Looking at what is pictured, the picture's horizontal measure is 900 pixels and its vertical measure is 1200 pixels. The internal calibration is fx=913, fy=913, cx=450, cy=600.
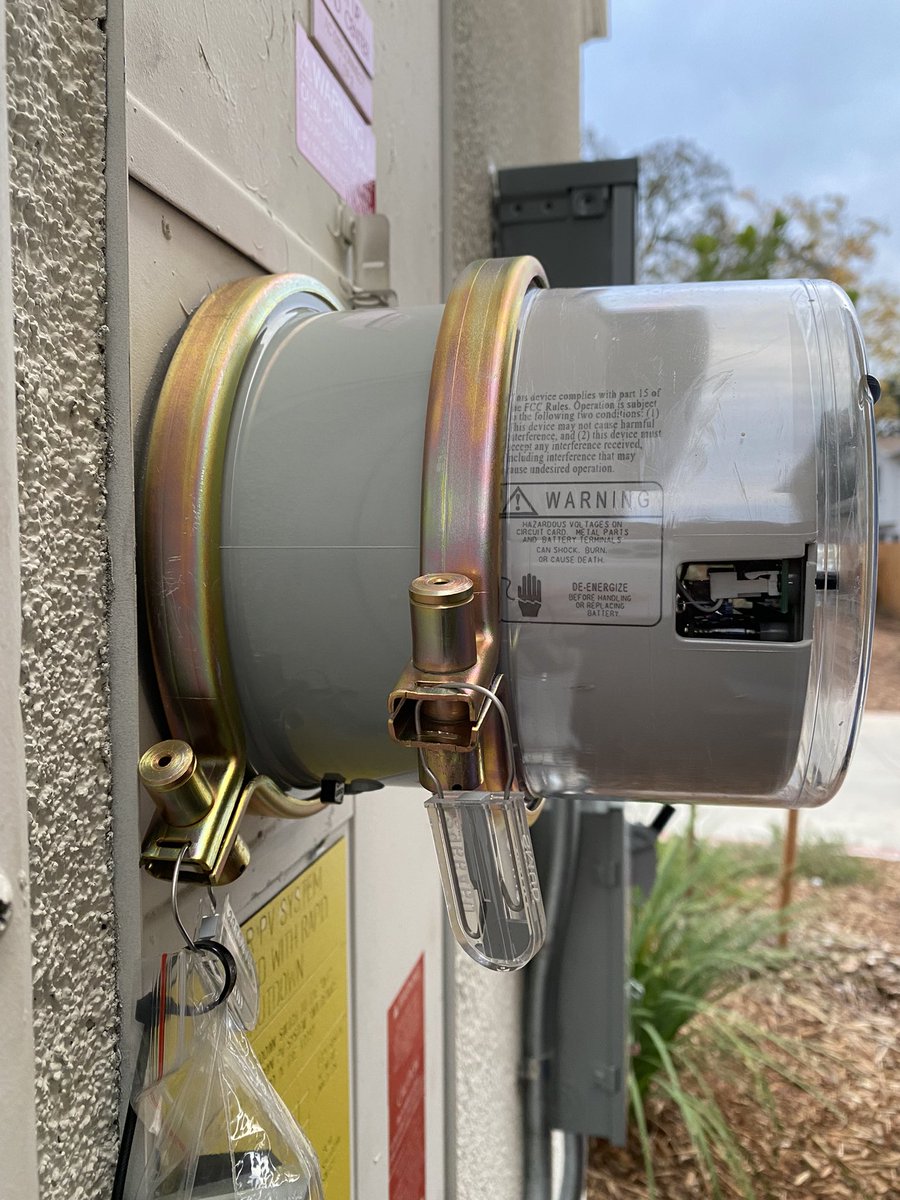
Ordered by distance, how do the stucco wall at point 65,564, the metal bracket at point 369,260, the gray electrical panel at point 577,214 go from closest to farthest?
the stucco wall at point 65,564
the metal bracket at point 369,260
the gray electrical panel at point 577,214

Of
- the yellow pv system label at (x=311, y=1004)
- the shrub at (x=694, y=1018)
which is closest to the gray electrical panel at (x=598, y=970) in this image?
the shrub at (x=694, y=1018)

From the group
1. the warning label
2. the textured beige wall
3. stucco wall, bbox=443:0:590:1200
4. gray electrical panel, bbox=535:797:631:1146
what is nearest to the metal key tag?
the warning label

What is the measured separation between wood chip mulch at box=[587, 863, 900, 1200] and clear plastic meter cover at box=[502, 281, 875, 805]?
7.42 ft

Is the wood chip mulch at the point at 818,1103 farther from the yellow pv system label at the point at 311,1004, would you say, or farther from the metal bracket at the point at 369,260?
the metal bracket at the point at 369,260

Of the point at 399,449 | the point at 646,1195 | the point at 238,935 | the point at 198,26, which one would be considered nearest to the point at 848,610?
the point at 399,449

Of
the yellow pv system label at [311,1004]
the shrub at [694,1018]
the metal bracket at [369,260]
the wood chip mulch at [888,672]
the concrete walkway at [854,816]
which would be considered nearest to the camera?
the yellow pv system label at [311,1004]

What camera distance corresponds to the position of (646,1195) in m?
2.28

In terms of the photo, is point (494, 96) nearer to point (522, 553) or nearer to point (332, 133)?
point (332, 133)

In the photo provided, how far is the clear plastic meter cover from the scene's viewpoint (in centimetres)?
41

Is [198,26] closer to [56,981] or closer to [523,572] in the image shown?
[523,572]

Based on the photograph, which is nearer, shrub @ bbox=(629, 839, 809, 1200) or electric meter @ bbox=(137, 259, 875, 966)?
electric meter @ bbox=(137, 259, 875, 966)

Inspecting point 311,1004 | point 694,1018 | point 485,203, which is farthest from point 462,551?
point 694,1018

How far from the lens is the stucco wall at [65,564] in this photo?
0.36m

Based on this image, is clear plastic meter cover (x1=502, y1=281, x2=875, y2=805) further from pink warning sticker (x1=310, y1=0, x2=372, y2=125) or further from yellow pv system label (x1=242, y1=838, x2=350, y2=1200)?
pink warning sticker (x1=310, y1=0, x2=372, y2=125)
